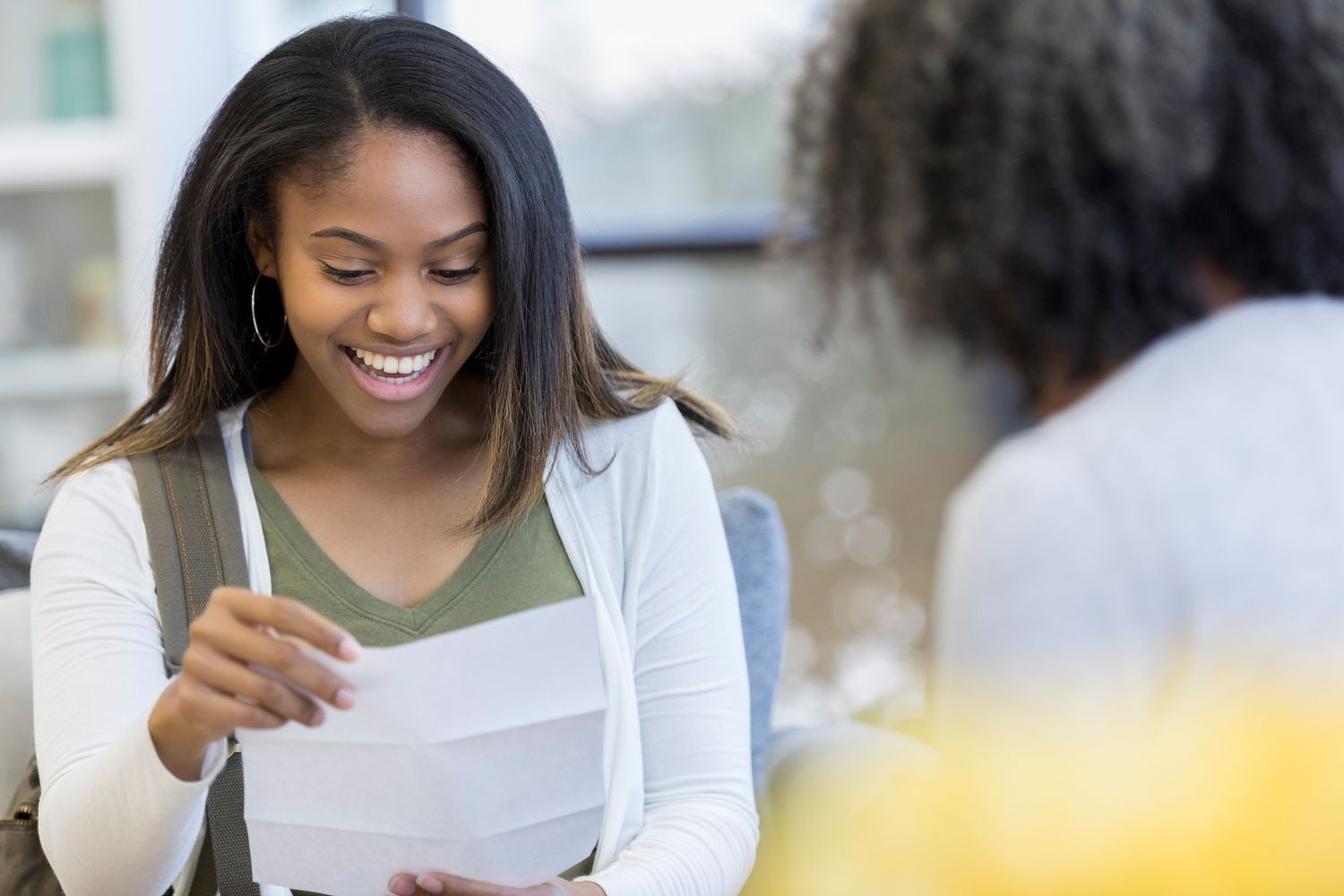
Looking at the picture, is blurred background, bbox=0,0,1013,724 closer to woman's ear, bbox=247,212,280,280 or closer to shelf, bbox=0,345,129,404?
shelf, bbox=0,345,129,404

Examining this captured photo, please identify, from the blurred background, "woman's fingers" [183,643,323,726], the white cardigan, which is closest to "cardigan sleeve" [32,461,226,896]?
the white cardigan

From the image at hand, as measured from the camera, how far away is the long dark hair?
1205mm

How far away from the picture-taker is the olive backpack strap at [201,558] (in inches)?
46.8

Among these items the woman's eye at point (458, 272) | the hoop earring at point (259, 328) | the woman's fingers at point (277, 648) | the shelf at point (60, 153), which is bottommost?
the woman's fingers at point (277, 648)

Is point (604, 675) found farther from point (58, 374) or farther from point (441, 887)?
point (58, 374)

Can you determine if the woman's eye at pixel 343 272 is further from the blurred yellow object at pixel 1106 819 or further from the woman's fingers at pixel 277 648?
the blurred yellow object at pixel 1106 819

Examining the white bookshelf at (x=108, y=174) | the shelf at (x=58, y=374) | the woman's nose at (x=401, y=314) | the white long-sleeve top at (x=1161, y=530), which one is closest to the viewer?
the white long-sleeve top at (x=1161, y=530)

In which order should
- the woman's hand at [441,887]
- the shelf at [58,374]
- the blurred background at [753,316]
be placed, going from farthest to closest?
the blurred background at [753,316]
the shelf at [58,374]
the woman's hand at [441,887]

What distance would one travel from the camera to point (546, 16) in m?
3.26

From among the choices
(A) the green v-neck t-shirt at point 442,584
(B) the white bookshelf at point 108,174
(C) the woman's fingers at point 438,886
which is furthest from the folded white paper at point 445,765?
(B) the white bookshelf at point 108,174

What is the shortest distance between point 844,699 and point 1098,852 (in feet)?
9.83

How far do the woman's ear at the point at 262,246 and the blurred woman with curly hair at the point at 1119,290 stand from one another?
492 mm

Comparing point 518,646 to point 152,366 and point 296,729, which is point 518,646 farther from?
point 152,366

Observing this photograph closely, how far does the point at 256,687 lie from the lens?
0.93 m
